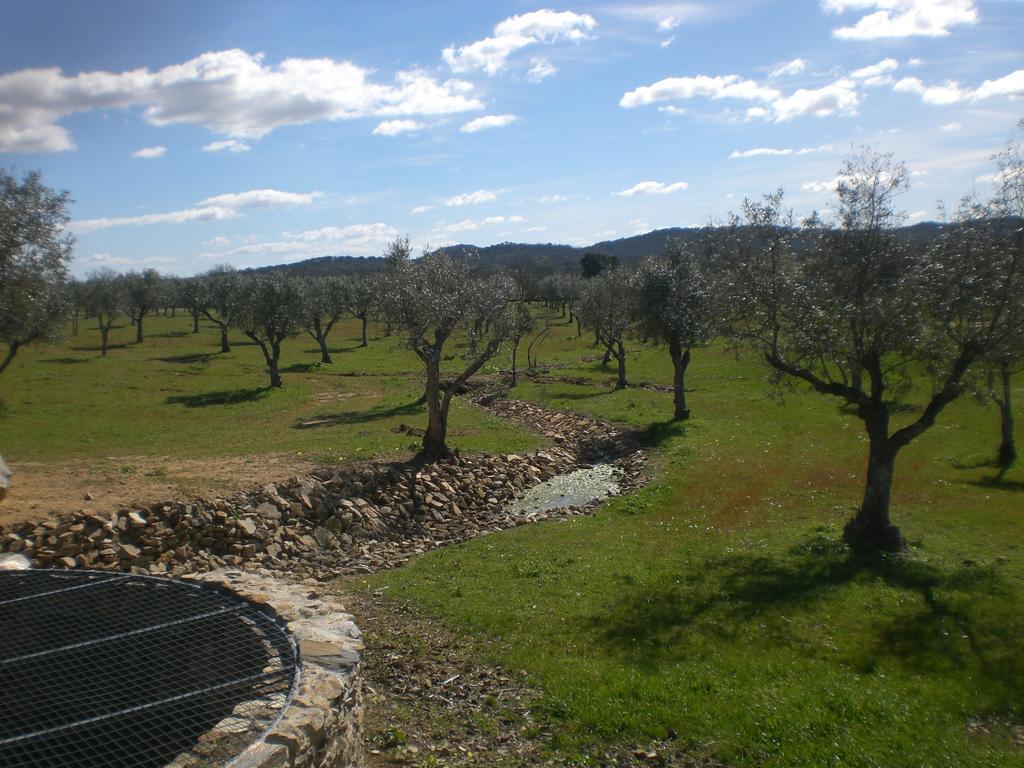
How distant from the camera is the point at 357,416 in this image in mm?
36188

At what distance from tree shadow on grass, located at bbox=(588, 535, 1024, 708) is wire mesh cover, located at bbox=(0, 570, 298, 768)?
5923 millimetres

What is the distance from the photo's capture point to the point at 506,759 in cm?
870

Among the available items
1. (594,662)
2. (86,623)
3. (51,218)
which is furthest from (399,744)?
(51,218)

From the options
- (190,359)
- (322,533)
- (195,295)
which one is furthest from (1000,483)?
(195,295)

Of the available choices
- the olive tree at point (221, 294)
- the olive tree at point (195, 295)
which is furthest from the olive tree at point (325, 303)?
the olive tree at point (195, 295)

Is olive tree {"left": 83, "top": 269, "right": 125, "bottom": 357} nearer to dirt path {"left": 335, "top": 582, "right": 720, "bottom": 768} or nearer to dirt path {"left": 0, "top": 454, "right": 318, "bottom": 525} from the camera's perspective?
dirt path {"left": 0, "top": 454, "right": 318, "bottom": 525}

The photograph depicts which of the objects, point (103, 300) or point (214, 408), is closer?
Answer: point (214, 408)

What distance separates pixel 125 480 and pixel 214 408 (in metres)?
19.8

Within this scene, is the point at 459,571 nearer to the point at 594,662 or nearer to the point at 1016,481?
the point at 594,662

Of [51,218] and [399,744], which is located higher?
[51,218]

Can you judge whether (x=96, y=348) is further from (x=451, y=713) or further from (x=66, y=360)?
(x=451, y=713)

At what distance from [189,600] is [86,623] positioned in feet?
4.41

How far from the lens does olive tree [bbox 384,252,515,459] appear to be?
1027 inches

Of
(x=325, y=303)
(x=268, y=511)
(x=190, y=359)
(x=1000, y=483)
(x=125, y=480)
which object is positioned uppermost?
(x=325, y=303)
